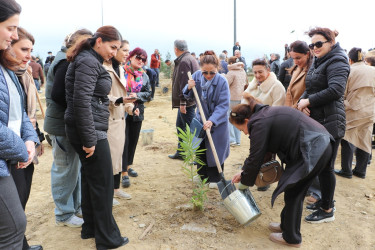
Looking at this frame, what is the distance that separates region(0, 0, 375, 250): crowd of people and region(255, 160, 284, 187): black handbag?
11cm

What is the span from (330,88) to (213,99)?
4.71 feet

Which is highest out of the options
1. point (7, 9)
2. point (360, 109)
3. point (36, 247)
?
point (7, 9)

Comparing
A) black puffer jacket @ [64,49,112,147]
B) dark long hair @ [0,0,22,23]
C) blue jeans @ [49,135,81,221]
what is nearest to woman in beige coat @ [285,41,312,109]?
black puffer jacket @ [64,49,112,147]

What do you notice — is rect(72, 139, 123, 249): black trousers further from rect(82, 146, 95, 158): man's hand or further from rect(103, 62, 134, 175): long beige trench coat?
rect(103, 62, 134, 175): long beige trench coat

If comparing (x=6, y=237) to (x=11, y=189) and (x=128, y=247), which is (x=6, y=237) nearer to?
(x=11, y=189)

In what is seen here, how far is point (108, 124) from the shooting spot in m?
2.73

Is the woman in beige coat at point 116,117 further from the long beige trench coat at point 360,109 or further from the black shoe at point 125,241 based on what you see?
the long beige trench coat at point 360,109

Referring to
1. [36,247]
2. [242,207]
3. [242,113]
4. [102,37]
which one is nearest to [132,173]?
[36,247]

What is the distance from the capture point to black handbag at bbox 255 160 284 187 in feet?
9.42

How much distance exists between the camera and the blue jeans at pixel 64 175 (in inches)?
115

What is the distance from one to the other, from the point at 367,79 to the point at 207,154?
2.74m

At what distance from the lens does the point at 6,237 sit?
155cm

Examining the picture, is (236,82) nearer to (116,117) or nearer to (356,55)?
(356,55)

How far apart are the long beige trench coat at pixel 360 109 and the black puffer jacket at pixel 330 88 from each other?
1.53m
